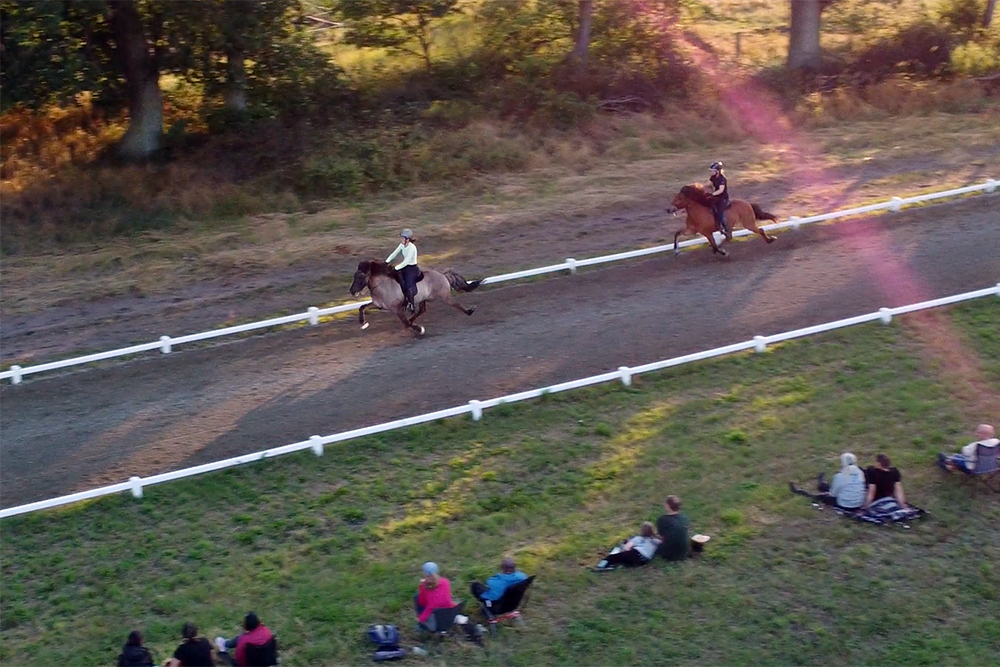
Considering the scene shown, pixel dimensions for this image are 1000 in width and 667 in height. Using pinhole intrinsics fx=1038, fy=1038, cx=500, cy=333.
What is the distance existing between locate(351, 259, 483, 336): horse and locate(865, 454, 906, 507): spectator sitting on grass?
7.23 meters

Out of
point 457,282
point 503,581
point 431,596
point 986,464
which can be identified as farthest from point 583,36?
point 431,596

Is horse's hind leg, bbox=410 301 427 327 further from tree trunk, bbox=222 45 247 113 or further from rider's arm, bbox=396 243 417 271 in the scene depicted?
tree trunk, bbox=222 45 247 113

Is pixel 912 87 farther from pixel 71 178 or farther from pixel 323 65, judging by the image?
pixel 71 178

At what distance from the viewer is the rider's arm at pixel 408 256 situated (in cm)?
1598

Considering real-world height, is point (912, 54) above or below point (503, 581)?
above

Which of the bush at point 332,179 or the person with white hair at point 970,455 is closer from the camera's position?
the person with white hair at point 970,455

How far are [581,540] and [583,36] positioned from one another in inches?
836

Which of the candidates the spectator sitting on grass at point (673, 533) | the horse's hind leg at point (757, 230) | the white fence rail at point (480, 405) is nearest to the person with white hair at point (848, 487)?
the spectator sitting on grass at point (673, 533)

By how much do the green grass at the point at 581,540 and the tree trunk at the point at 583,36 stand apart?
17.3m

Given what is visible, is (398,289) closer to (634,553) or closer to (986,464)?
(634,553)

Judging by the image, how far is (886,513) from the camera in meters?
12.4

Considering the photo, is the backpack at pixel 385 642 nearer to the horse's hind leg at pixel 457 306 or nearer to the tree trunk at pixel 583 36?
the horse's hind leg at pixel 457 306

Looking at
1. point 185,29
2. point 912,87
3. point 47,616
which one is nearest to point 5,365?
point 47,616

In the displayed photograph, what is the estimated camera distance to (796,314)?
55.6 feet
